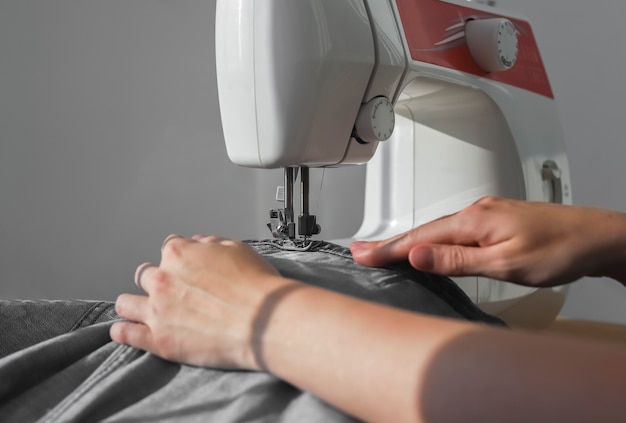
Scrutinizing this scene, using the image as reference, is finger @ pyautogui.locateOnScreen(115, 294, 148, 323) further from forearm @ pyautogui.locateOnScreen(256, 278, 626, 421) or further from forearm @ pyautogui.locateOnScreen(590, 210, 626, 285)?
forearm @ pyautogui.locateOnScreen(590, 210, 626, 285)

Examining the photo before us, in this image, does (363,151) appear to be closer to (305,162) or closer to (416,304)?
(305,162)

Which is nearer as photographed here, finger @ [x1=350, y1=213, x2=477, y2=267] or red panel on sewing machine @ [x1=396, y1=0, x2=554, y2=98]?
finger @ [x1=350, y1=213, x2=477, y2=267]

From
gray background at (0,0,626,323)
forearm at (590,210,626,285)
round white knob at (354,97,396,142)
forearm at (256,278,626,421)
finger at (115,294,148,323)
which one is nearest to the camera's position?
forearm at (256,278,626,421)

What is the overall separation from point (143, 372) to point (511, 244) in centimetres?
35

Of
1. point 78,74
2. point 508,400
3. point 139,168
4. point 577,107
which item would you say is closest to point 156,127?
point 139,168

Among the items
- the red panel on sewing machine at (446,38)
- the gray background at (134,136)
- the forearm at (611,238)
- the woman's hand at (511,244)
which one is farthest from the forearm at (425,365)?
the gray background at (134,136)

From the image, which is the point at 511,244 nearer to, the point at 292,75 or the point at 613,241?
the point at 613,241

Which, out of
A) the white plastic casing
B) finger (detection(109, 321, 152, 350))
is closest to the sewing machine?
the white plastic casing

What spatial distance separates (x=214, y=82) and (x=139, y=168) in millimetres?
286

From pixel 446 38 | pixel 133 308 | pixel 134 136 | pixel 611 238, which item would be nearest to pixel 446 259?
pixel 611 238

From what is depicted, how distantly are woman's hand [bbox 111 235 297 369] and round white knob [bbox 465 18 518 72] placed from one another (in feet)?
1.74

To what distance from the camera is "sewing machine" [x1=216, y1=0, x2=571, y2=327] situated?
2.66 feet

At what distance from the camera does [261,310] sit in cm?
50

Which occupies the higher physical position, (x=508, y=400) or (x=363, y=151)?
(x=363, y=151)
